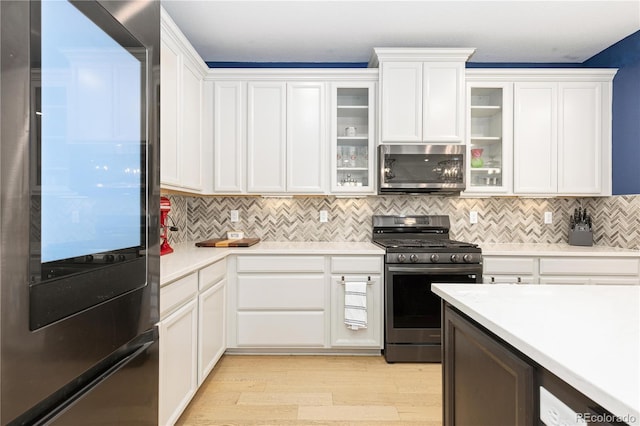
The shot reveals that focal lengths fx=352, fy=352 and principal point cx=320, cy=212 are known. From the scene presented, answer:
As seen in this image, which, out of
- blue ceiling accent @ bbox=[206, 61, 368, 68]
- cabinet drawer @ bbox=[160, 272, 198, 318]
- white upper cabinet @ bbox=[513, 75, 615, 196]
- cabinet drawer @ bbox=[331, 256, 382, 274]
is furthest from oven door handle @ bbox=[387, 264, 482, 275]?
blue ceiling accent @ bbox=[206, 61, 368, 68]

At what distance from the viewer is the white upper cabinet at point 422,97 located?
3068 millimetres

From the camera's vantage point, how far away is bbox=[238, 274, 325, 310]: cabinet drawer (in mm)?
2900

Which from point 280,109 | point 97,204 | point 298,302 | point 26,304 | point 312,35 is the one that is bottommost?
point 298,302

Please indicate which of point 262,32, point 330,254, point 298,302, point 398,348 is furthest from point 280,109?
point 398,348

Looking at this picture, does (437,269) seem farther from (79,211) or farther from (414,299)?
(79,211)

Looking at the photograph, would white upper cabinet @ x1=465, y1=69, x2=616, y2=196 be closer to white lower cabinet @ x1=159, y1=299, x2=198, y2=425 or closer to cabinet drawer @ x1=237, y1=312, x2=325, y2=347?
cabinet drawer @ x1=237, y1=312, x2=325, y2=347

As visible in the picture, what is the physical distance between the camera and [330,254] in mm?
2908

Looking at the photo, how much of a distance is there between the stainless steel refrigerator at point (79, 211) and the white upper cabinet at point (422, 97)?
243 cm

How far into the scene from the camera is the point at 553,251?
2.96 metres

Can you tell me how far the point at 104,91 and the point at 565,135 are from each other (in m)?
3.69

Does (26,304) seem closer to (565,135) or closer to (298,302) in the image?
(298,302)

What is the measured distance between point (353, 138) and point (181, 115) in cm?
151

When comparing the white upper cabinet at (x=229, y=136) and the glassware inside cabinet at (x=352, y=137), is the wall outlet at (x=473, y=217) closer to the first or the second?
the glassware inside cabinet at (x=352, y=137)

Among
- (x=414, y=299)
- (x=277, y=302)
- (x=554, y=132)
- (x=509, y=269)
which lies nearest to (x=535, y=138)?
(x=554, y=132)
